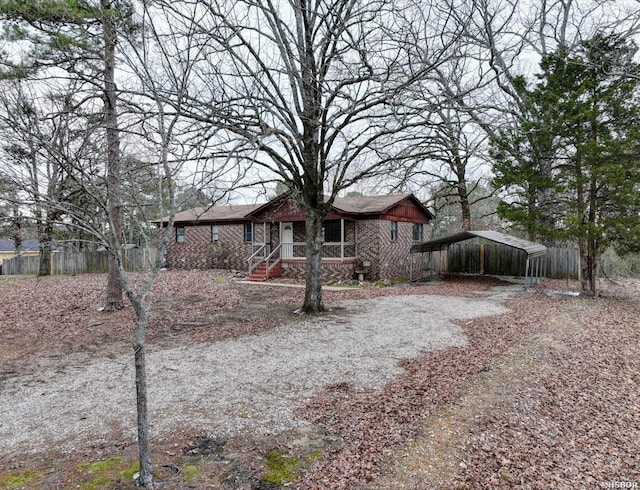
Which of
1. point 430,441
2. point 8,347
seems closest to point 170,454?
point 430,441

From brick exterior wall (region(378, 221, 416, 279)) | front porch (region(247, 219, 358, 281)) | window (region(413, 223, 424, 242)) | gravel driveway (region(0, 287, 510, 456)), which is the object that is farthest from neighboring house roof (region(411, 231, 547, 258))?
gravel driveway (region(0, 287, 510, 456))

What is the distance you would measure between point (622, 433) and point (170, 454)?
4499 millimetres

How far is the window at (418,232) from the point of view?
831 inches

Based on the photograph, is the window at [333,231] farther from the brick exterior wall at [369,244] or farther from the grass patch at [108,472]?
the grass patch at [108,472]

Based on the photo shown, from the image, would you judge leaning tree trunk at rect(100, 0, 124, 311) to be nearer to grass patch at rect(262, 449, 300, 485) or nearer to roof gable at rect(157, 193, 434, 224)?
grass patch at rect(262, 449, 300, 485)

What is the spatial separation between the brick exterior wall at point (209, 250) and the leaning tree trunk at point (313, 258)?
1126 centimetres

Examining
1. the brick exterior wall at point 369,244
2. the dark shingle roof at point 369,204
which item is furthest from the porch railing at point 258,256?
the brick exterior wall at point 369,244

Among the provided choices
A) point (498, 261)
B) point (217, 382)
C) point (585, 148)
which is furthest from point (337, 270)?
point (217, 382)

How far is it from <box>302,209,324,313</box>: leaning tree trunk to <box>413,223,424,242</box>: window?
11960mm

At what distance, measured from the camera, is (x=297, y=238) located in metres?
19.9

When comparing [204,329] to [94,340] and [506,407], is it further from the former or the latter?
[506,407]

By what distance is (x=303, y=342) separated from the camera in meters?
7.55

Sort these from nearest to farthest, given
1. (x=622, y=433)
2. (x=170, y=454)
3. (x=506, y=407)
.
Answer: (x=170, y=454)
(x=622, y=433)
(x=506, y=407)

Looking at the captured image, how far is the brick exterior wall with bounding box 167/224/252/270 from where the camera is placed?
21766 mm
